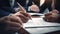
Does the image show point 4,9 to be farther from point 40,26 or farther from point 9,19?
point 40,26

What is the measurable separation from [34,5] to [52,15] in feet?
0.35

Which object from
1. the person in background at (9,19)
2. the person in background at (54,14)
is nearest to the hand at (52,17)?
the person in background at (54,14)

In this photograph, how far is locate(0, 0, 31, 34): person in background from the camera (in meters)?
0.47

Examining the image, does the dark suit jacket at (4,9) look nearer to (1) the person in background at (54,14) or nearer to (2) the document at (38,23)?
(2) the document at (38,23)

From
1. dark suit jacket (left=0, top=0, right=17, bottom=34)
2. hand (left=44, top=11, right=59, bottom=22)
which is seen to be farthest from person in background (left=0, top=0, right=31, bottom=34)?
hand (left=44, top=11, right=59, bottom=22)

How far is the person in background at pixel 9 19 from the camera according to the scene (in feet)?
Result: 1.53

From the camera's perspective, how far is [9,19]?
1.58 feet

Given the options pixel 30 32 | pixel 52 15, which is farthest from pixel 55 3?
pixel 30 32

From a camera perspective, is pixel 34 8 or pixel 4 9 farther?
pixel 34 8

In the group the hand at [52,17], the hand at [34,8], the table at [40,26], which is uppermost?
the hand at [34,8]

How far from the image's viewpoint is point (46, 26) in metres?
0.56

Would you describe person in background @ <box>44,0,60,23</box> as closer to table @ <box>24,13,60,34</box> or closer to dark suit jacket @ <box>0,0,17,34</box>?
table @ <box>24,13,60,34</box>

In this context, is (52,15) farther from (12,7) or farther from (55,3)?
Result: (12,7)

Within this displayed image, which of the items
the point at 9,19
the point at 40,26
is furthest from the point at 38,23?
the point at 9,19
